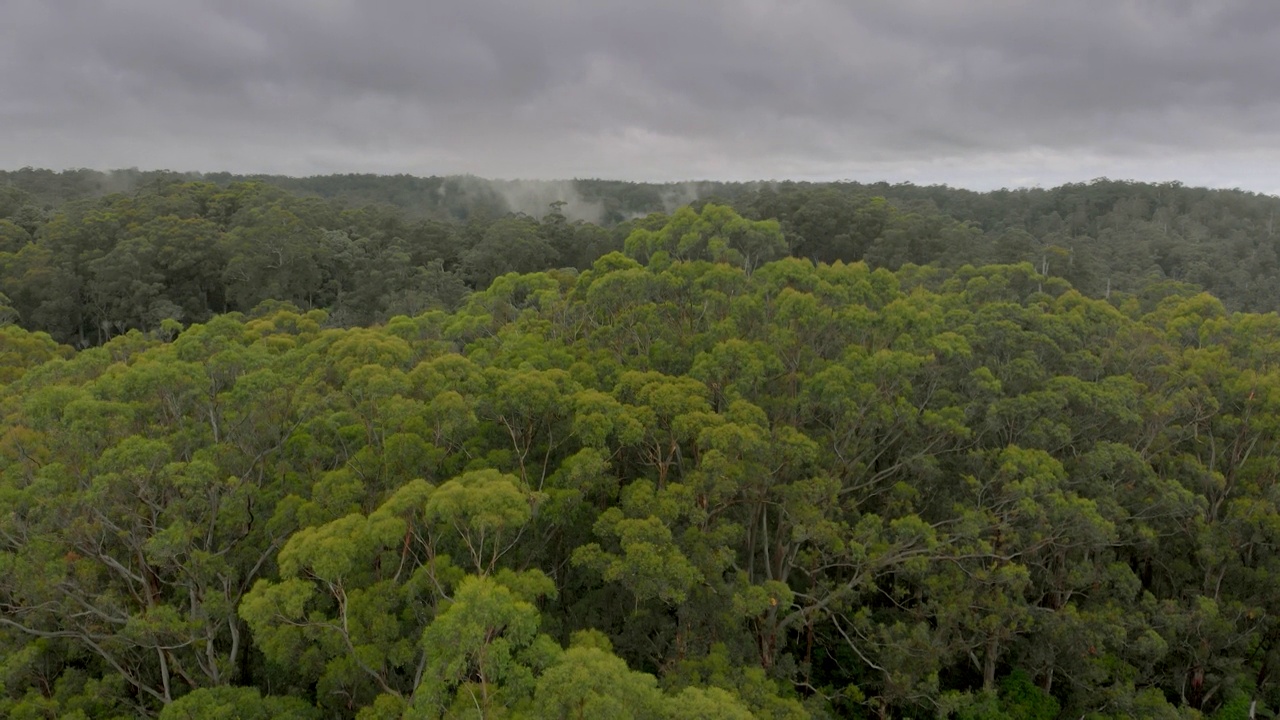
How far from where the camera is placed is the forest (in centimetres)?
1122

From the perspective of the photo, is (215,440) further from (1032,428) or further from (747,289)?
(1032,428)

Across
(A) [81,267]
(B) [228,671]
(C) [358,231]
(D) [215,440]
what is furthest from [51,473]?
(C) [358,231]

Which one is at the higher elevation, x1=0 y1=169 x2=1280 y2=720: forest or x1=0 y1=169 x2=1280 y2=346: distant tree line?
x1=0 y1=169 x2=1280 y2=346: distant tree line

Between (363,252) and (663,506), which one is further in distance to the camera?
(363,252)

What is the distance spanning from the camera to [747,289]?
1747 cm

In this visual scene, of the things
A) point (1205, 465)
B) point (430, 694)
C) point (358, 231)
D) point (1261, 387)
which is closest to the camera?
point (430, 694)

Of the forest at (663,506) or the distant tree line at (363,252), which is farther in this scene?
the distant tree line at (363,252)

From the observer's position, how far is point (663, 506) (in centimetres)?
1262

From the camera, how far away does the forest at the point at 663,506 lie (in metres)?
11.2

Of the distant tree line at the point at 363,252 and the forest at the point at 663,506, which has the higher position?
the distant tree line at the point at 363,252

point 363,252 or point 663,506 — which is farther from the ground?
point 363,252

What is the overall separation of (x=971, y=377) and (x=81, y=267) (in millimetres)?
44539

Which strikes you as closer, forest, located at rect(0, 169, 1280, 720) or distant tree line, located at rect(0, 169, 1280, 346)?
forest, located at rect(0, 169, 1280, 720)

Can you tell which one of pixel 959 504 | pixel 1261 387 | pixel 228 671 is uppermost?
pixel 1261 387
